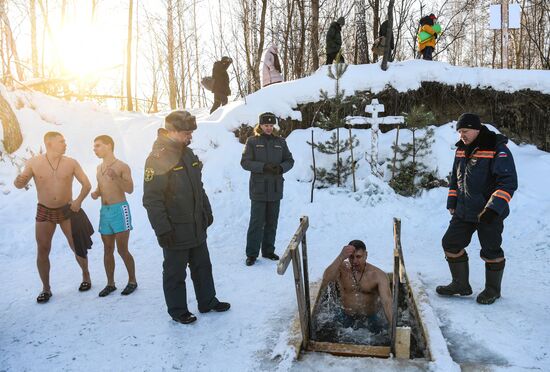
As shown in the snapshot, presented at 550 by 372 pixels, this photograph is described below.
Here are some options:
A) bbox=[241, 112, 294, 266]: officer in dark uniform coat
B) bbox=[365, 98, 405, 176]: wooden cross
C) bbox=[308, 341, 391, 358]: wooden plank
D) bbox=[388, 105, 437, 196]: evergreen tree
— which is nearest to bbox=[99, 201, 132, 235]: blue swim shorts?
bbox=[241, 112, 294, 266]: officer in dark uniform coat

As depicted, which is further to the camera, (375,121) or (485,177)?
(375,121)

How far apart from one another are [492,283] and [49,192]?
15.6ft

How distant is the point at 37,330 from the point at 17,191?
499cm

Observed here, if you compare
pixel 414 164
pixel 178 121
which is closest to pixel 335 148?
pixel 414 164

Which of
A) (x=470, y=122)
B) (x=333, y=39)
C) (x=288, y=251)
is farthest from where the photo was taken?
(x=333, y=39)

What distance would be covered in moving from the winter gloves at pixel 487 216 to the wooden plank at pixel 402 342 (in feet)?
4.73

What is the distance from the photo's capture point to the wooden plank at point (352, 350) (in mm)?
3191

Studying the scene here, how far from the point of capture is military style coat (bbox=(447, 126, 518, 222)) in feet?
12.4

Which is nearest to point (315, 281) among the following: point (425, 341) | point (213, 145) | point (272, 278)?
point (272, 278)

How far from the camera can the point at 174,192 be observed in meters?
3.64

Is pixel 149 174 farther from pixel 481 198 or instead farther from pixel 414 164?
pixel 414 164

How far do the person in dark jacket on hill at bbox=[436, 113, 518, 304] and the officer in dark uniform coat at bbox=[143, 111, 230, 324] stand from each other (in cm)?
265

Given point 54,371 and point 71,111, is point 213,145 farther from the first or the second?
point 54,371

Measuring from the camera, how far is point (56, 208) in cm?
438
